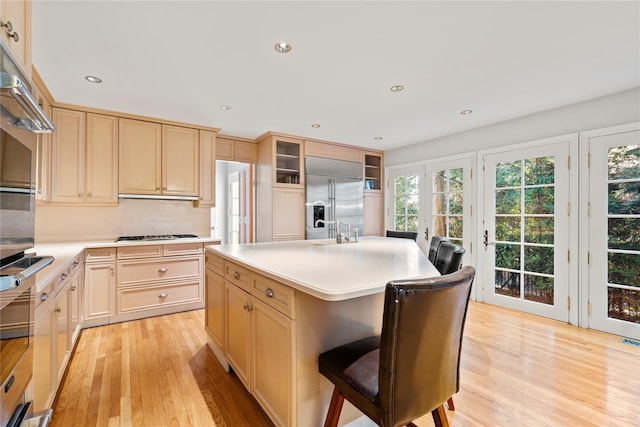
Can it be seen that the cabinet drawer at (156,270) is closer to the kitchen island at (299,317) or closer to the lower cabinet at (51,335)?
the lower cabinet at (51,335)

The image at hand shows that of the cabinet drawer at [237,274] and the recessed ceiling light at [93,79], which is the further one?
the recessed ceiling light at [93,79]

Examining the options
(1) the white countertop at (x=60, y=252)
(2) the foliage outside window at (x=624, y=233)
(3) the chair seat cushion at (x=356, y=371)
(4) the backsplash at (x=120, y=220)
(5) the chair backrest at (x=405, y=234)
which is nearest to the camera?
(3) the chair seat cushion at (x=356, y=371)

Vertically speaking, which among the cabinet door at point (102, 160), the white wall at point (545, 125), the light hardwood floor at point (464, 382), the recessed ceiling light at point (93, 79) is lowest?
the light hardwood floor at point (464, 382)

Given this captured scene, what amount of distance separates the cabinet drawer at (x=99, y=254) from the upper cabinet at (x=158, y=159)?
748 millimetres

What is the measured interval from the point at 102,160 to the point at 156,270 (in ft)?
4.62

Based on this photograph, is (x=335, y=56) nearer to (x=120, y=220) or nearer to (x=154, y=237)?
(x=154, y=237)

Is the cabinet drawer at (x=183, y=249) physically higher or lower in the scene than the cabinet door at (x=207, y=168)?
lower

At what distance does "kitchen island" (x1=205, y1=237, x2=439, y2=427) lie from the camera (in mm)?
1336

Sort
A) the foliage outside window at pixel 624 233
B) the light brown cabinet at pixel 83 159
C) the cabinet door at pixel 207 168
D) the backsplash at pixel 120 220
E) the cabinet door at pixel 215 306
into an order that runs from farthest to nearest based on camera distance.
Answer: the cabinet door at pixel 207 168 < the backsplash at pixel 120 220 < the light brown cabinet at pixel 83 159 < the foliage outside window at pixel 624 233 < the cabinet door at pixel 215 306

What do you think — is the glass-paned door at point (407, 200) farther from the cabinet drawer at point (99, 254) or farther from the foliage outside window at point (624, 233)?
the cabinet drawer at point (99, 254)

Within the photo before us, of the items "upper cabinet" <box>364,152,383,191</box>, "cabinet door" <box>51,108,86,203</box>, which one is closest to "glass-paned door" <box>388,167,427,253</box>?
"upper cabinet" <box>364,152,383,191</box>

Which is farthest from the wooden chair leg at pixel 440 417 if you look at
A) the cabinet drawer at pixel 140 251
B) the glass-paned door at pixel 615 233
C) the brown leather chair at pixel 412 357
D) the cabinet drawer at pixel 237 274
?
the cabinet drawer at pixel 140 251

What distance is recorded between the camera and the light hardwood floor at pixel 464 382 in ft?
5.69

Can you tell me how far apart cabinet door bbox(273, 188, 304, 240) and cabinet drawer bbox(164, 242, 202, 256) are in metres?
1.11
